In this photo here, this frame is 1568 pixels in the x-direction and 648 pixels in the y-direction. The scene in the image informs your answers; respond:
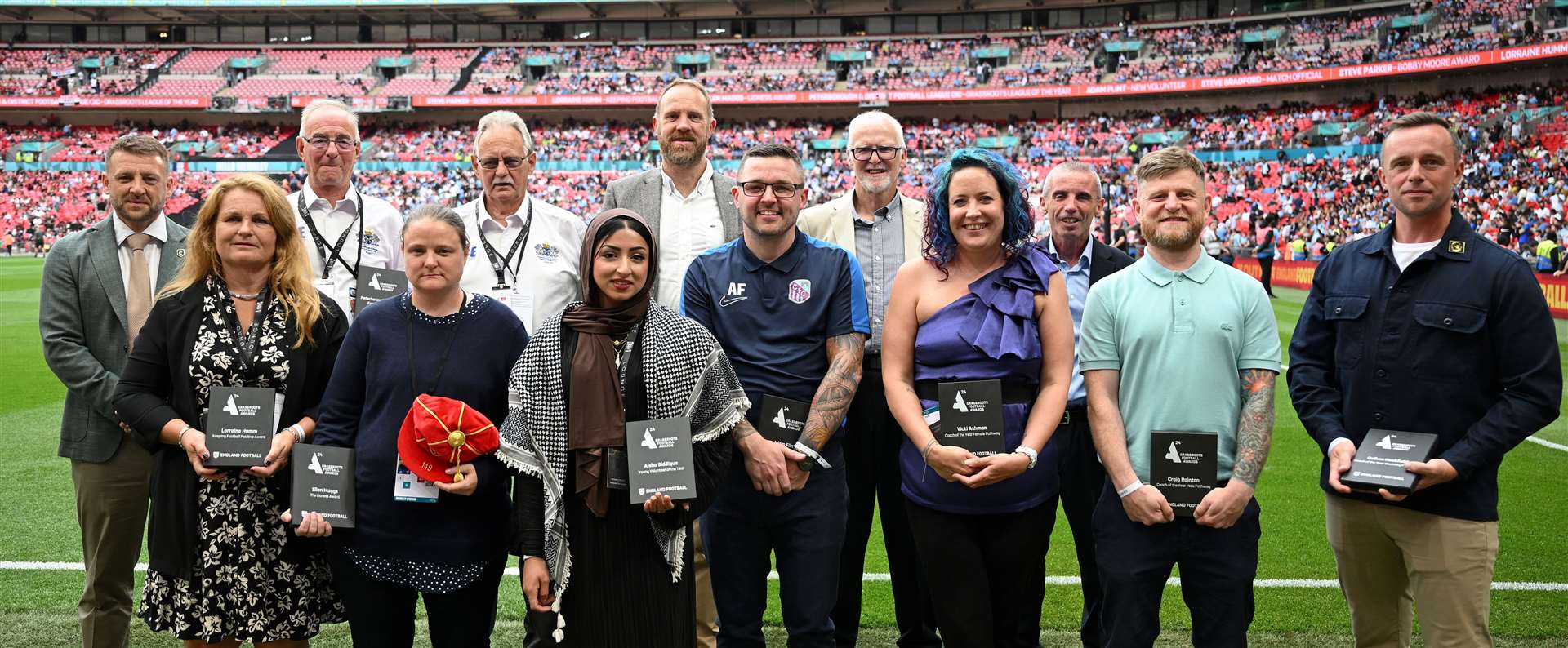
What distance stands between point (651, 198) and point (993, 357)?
184 cm

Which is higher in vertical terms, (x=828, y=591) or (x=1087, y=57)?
(x=1087, y=57)

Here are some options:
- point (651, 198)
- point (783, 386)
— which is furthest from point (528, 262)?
point (783, 386)

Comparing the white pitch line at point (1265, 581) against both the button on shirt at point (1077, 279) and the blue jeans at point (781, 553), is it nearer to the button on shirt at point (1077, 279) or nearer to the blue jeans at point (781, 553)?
the blue jeans at point (781, 553)

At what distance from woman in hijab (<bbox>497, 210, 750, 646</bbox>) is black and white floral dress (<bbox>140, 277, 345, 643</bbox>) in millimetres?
849

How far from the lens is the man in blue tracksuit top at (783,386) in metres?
3.53

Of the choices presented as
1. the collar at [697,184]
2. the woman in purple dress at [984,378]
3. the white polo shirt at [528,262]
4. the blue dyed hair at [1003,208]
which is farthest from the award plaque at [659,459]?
the collar at [697,184]

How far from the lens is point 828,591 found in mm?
3570

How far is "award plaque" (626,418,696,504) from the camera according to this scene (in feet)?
9.76

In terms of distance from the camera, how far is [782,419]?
3.51 metres

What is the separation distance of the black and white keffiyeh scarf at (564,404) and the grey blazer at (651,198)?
50.8 inches

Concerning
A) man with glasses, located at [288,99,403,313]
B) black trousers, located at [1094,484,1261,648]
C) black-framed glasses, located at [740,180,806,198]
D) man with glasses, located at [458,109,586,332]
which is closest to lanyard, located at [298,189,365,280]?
man with glasses, located at [288,99,403,313]

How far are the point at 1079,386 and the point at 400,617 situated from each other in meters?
2.72

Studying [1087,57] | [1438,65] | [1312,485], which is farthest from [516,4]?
[1312,485]

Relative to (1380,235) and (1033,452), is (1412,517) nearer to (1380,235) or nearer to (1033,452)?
(1380,235)
